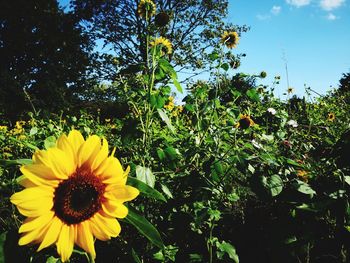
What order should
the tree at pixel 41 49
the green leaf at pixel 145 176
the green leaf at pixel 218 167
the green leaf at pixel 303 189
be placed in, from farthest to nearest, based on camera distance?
the tree at pixel 41 49 < the green leaf at pixel 218 167 < the green leaf at pixel 303 189 < the green leaf at pixel 145 176

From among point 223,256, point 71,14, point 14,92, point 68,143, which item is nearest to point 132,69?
point 68,143

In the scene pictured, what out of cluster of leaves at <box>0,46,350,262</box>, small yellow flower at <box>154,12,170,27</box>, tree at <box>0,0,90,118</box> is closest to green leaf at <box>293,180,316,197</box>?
cluster of leaves at <box>0,46,350,262</box>

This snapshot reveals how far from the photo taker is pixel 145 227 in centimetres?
73

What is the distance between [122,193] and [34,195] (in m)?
0.20

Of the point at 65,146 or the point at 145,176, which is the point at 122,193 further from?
the point at 145,176

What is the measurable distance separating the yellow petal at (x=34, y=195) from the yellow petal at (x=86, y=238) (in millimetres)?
105

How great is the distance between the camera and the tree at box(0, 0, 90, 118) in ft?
42.6

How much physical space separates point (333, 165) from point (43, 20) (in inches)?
580

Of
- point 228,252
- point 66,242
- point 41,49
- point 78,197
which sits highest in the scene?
point 41,49

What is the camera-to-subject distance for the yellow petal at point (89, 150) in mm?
792

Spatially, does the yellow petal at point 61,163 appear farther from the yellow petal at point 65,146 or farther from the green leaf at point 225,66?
the green leaf at point 225,66

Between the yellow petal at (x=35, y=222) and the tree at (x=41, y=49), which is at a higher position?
the tree at (x=41, y=49)

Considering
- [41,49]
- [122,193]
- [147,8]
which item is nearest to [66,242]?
[122,193]

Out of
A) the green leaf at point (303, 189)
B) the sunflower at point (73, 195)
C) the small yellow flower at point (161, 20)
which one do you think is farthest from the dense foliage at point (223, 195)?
the small yellow flower at point (161, 20)
